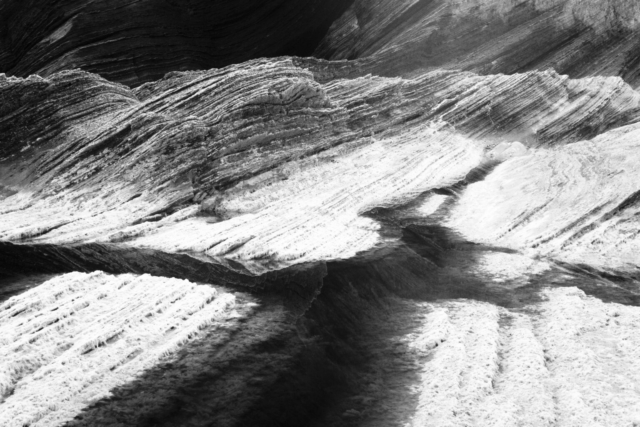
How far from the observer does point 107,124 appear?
61.9 feet

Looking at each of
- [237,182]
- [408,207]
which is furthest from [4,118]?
[408,207]

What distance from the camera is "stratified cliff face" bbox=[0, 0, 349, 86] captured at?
87.7ft

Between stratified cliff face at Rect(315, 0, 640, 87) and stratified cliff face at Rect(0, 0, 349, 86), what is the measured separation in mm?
4799

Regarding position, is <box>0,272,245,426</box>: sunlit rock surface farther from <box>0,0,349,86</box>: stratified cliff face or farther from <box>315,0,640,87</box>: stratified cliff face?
<box>0,0,349,86</box>: stratified cliff face

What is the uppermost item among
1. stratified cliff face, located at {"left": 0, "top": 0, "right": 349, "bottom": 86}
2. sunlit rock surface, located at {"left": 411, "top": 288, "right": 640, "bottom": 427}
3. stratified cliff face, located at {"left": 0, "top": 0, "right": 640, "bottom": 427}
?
stratified cliff face, located at {"left": 0, "top": 0, "right": 349, "bottom": 86}

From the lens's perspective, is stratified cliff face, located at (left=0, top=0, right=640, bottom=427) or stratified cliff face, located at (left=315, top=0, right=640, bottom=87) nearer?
stratified cliff face, located at (left=0, top=0, right=640, bottom=427)

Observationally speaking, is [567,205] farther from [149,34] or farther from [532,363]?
[149,34]

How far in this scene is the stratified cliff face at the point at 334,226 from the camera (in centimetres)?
952

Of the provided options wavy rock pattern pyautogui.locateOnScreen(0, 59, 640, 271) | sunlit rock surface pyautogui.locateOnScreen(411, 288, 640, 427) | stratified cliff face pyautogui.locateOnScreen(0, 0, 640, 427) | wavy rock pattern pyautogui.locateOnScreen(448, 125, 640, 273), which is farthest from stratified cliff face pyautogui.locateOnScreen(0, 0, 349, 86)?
sunlit rock surface pyautogui.locateOnScreen(411, 288, 640, 427)

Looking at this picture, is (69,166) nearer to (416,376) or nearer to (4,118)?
(4,118)

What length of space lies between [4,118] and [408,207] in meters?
10.8

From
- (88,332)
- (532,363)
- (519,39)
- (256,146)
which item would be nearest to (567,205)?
(532,363)

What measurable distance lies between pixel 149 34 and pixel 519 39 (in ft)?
42.2

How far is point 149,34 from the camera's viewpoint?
27.7 meters
